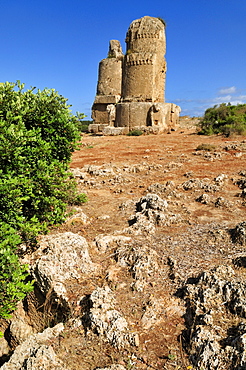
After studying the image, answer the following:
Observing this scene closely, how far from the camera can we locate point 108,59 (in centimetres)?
2194

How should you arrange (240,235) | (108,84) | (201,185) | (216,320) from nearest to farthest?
(216,320)
(240,235)
(201,185)
(108,84)

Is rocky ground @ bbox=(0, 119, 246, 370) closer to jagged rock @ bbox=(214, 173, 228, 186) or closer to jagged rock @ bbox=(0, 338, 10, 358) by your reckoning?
jagged rock @ bbox=(0, 338, 10, 358)

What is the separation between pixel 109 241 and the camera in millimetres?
4383

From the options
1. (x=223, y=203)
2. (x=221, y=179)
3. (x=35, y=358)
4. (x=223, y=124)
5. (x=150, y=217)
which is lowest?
(x=35, y=358)

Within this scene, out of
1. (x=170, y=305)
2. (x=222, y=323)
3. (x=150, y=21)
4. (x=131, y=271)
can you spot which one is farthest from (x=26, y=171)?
(x=150, y=21)

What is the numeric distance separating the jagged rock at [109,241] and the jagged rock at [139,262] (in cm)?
23

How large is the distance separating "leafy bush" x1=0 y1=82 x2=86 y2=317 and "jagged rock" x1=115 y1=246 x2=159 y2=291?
3.95ft

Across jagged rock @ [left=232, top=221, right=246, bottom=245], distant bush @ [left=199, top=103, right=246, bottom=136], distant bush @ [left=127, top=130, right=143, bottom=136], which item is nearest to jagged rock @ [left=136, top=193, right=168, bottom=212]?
jagged rock @ [left=232, top=221, right=246, bottom=245]

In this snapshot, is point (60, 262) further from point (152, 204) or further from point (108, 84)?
point (108, 84)

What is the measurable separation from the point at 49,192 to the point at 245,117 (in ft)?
54.6

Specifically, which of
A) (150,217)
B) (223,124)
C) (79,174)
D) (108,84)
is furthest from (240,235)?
(108,84)

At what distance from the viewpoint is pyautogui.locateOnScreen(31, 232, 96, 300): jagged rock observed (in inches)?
144

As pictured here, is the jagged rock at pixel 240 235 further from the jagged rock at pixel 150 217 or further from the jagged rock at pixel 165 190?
the jagged rock at pixel 165 190

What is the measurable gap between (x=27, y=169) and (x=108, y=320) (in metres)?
2.34
